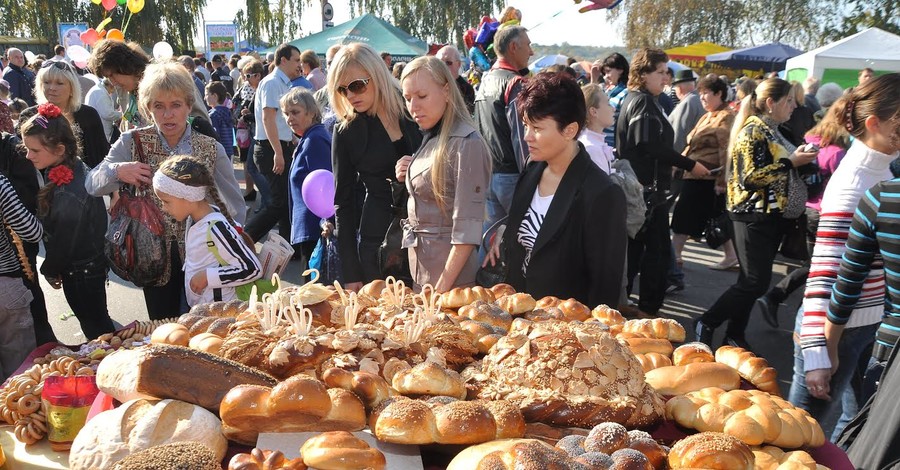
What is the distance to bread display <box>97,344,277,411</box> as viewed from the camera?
1575mm

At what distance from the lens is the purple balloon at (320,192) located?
15.2 feet

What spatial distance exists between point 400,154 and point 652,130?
2625 mm

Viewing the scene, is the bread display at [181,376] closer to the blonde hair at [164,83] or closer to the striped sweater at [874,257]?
the striped sweater at [874,257]

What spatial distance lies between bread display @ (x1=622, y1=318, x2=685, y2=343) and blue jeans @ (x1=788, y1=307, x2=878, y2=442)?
861mm

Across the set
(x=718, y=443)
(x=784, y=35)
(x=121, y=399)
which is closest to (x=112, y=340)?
(x=121, y=399)

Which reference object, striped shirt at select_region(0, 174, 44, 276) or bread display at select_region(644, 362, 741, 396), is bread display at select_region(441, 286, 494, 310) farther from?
striped shirt at select_region(0, 174, 44, 276)

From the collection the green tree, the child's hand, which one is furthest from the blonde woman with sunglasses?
the green tree

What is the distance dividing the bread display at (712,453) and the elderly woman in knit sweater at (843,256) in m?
1.32

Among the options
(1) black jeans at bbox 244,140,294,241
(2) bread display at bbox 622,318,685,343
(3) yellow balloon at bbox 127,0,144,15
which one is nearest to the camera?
(2) bread display at bbox 622,318,685,343

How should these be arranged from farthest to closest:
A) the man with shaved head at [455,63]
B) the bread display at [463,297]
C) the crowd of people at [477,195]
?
the man with shaved head at [455,63] < the crowd of people at [477,195] < the bread display at [463,297]

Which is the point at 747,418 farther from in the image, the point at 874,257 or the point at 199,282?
the point at 199,282

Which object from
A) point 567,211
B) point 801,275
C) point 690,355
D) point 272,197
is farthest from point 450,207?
point 272,197

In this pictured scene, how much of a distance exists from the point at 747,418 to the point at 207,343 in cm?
135

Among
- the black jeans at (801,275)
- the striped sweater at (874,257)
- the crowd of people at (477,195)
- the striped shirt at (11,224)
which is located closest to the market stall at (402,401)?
the striped sweater at (874,257)
